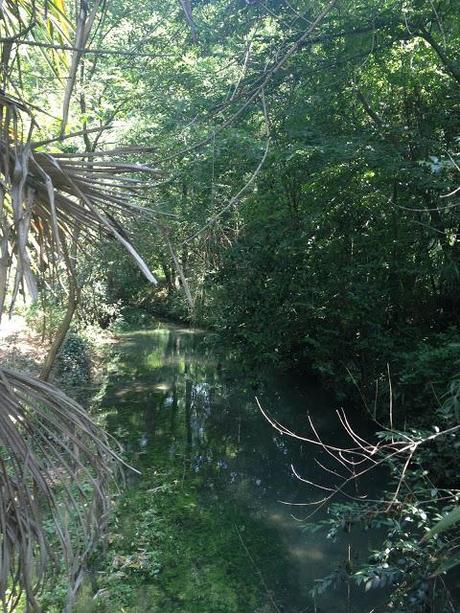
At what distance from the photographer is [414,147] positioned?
23.0 feet

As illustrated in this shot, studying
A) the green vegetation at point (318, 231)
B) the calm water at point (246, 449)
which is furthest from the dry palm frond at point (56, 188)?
the calm water at point (246, 449)

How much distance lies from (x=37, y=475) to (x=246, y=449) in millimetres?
6982

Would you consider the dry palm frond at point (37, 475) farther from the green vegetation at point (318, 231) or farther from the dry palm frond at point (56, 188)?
the green vegetation at point (318, 231)

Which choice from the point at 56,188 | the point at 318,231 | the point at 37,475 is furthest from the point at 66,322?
the point at 318,231

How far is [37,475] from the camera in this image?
1.46 m

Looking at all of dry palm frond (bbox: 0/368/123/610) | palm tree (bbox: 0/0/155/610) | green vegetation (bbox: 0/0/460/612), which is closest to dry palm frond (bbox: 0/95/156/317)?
palm tree (bbox: 0/0/155/610)

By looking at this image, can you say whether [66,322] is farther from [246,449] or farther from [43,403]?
[246,449]

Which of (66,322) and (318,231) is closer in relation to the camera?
(66,322)

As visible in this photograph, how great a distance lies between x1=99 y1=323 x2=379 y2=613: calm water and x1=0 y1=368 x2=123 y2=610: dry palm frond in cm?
354

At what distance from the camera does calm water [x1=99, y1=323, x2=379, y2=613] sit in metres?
5.15

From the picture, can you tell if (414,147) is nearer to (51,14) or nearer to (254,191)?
(254,191)

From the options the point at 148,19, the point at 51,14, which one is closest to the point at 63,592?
the point at 51,14

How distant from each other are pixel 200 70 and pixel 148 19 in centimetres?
260

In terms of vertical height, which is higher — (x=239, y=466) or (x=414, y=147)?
(x=414, y=147)
